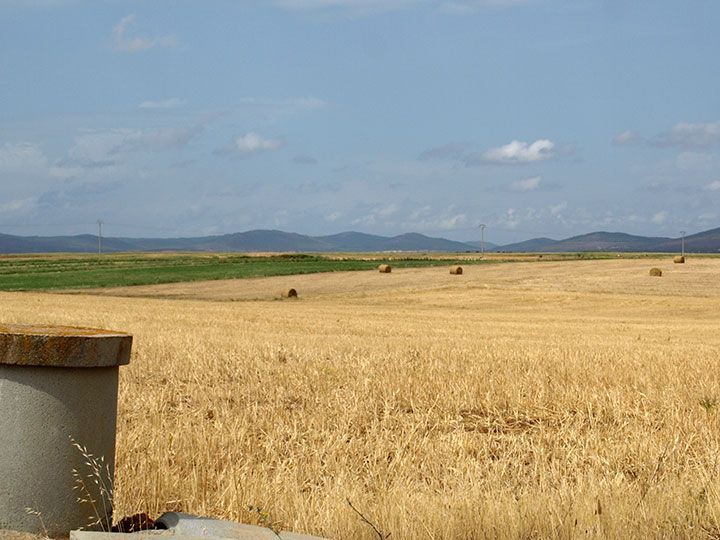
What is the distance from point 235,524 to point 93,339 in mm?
1413

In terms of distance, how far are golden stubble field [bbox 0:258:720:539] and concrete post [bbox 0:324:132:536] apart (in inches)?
41.2

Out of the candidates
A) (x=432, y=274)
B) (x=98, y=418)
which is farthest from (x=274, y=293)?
(x=98, y=418)

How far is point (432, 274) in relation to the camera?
6644 cm

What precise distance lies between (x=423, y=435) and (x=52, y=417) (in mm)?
4708

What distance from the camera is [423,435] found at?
396 inches

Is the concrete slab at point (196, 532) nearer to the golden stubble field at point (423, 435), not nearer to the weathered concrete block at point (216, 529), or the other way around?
the weathered concrete block at point (216, 529)

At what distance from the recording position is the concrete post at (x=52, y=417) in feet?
19.8

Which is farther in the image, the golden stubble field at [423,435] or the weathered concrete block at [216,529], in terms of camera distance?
the golden stubble field at [423,435]

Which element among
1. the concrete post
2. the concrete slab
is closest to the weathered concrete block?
the concrete slab

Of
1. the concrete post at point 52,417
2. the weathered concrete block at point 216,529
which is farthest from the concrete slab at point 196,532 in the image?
the concrete post at point 52,417

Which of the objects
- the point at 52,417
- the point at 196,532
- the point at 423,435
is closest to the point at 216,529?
the point at 196,532

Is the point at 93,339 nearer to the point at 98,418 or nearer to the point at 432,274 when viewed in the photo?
the point at 98,418

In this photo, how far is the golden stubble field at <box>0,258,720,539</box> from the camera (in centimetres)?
670

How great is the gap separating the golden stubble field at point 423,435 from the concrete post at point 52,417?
3.44ft
